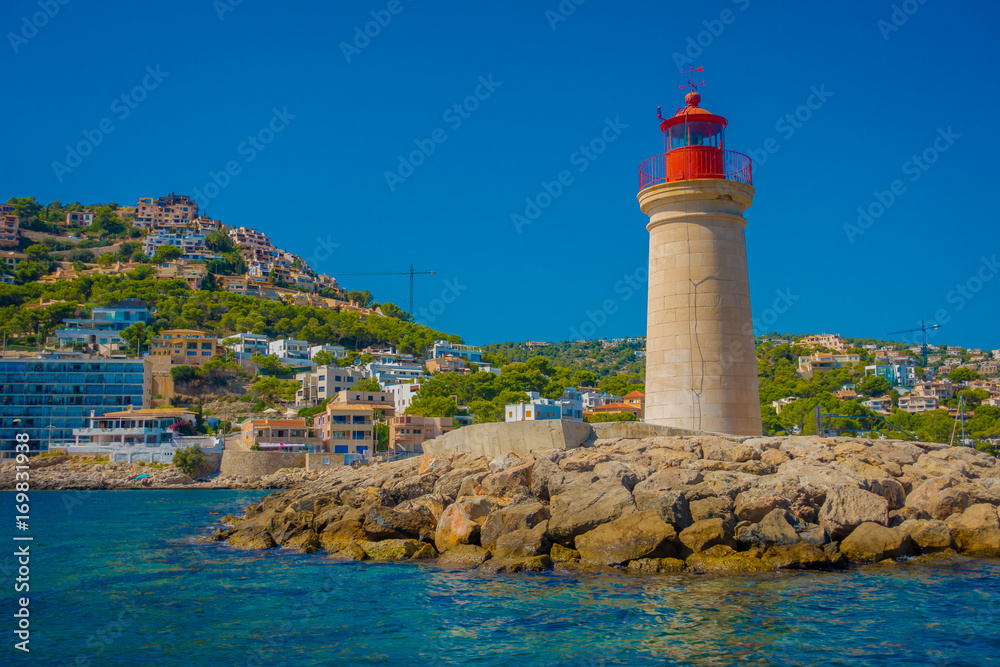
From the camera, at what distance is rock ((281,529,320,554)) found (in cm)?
1523

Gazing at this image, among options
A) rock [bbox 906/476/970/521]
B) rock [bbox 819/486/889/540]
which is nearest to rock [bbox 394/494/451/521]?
rock [bbox 819/486/889/540]

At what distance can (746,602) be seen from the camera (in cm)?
974

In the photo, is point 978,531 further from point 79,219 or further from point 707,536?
point 79,219

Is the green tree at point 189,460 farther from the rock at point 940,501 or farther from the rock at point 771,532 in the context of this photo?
the rock at point 940,501

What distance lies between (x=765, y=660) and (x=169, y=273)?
14580 centimetres

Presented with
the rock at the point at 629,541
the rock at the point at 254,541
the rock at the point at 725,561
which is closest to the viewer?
the rock at the point at 725,561

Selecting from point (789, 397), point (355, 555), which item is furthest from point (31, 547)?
point (789, 397)

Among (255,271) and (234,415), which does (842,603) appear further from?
(255,271)

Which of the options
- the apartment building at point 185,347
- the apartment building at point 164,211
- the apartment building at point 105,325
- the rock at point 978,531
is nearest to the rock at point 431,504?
the rock at point 978,531

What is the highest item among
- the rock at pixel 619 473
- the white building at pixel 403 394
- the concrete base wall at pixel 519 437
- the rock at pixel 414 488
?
the white building at pixel 403 394

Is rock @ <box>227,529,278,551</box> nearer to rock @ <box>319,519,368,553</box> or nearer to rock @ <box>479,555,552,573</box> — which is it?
rock @ <box>319,519,368,553</box>

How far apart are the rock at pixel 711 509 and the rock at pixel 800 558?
37.0 inches

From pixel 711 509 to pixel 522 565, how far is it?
3233mm

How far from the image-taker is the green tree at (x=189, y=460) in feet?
182
